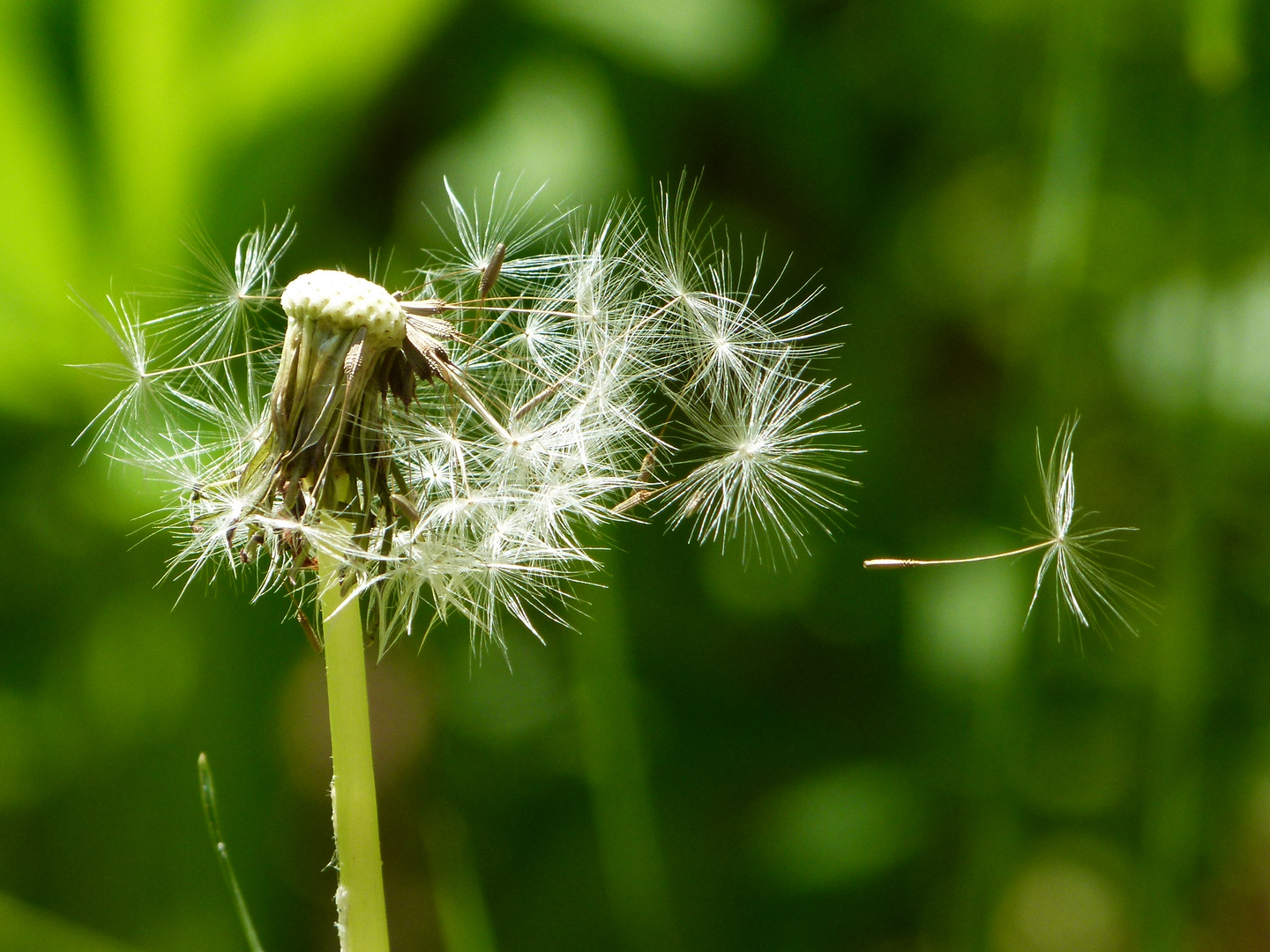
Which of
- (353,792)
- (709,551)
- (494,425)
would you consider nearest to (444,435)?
(494,425)

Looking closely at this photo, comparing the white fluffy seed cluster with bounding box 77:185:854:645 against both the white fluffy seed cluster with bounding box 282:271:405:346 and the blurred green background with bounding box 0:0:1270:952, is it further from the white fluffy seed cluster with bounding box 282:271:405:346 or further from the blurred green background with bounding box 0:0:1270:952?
the blurred green background with bounding box 0:0:1270:952

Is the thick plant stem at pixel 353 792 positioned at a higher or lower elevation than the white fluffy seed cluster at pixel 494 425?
lower

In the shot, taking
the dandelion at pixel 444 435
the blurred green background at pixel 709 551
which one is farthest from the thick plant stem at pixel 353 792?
the blurred green background at pixel 709 551

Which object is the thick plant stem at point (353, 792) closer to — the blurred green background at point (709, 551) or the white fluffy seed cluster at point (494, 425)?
the white fluffy seed cluster at point (494, 425)

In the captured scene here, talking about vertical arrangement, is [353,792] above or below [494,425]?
below

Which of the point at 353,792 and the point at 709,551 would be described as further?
the point at 709,551

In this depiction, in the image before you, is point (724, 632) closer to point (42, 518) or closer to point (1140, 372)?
point (1140, 372)

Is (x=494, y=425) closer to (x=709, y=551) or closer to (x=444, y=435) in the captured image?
(x=444, y=435)
